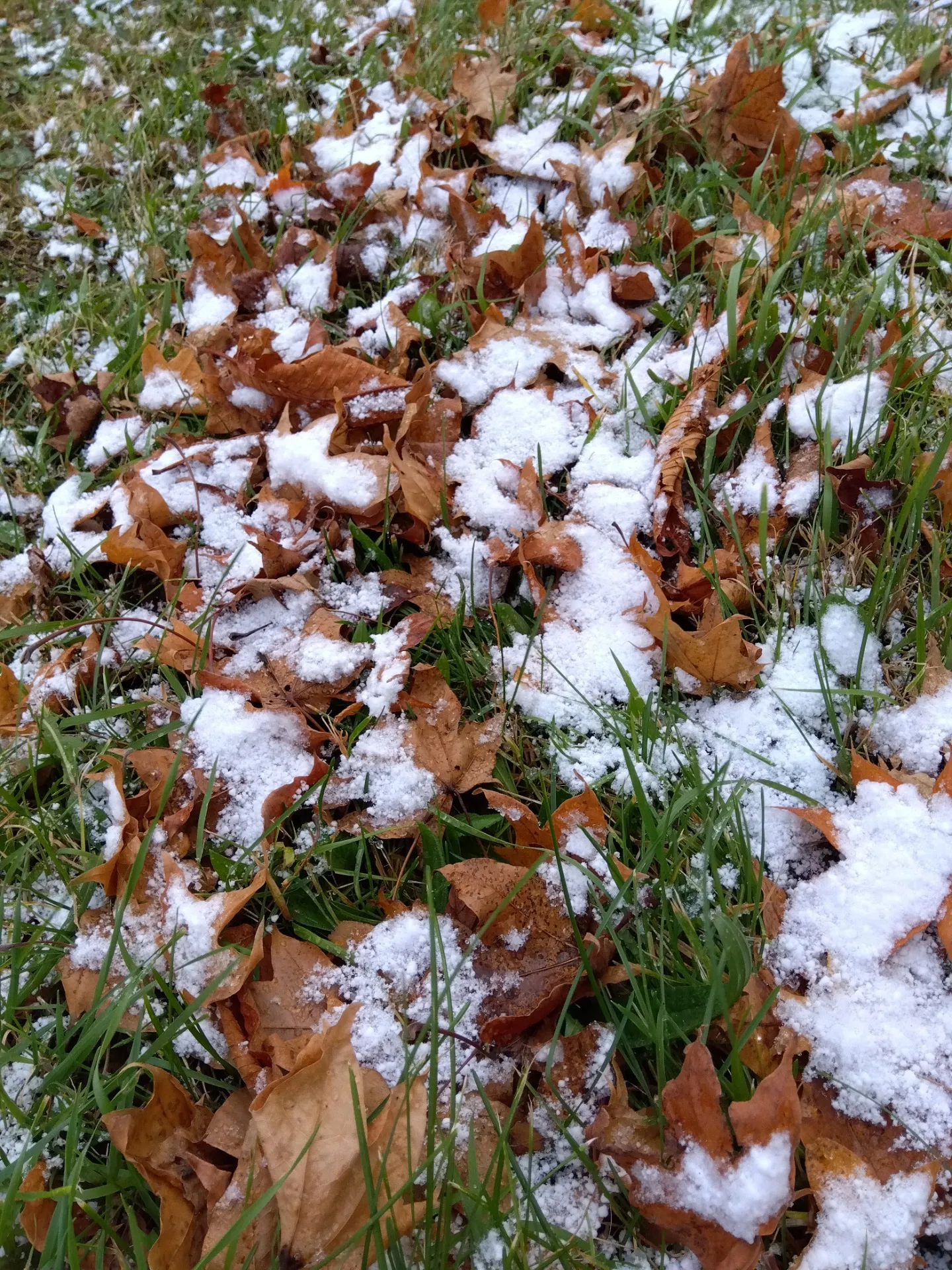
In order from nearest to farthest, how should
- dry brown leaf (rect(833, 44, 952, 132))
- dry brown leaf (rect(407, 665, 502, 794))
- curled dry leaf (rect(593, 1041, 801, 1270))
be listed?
1. curled dry leaf (rect(593, 1041, 801, 1270))
2. dry brown leaf (rect(407, 665, 502, 794))
3. dry brown leaf (rect(833, 44, 952, 132))

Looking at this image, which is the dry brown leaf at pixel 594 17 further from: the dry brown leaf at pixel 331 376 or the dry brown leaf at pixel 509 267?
the dry brown leaf at pixel 331 376

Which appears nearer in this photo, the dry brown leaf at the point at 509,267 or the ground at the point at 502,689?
the ground at the point at 502,689

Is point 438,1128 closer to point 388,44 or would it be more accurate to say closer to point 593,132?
point 593,132

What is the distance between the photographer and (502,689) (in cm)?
146

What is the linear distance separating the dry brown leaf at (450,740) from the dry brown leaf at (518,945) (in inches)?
6.5

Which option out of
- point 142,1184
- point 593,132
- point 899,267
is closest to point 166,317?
point 593,132

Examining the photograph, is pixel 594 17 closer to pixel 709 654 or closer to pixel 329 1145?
pixel 709 654

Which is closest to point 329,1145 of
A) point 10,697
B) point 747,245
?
point 10,697

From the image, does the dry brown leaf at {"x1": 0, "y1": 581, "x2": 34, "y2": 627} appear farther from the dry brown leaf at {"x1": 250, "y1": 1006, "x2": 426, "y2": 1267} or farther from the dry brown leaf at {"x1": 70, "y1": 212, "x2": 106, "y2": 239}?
the dry brown leaf at {"x1": 70, "y1": 212, "x2": 106, "y2": 239}

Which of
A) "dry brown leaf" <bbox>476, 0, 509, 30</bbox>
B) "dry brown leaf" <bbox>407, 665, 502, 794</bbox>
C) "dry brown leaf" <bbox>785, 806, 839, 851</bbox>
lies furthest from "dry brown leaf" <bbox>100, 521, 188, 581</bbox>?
"dry brown leaf" <bbox>476, 0, 509, 30</bbox>

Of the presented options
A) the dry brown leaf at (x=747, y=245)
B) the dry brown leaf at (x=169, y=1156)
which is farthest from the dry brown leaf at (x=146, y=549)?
the dry brown leaf at (x=747, y=245)

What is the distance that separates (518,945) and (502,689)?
1.42ft

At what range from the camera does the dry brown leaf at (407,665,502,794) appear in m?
1.39

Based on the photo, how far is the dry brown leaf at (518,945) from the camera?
115 centimetres
